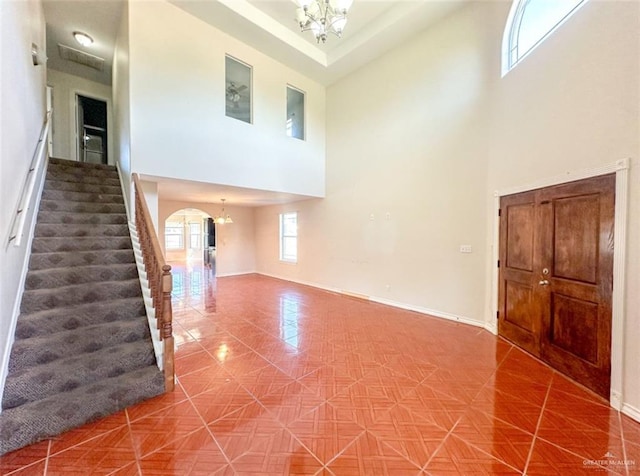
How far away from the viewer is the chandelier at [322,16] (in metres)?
3.28

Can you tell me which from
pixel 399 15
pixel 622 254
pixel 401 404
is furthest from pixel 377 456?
pixel 399 15

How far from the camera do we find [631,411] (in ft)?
6.88

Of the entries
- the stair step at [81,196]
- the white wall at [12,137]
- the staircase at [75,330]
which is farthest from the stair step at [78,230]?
the stair step at [81,196]

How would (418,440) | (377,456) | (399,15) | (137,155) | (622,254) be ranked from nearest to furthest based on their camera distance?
(377,456) → (418,440) → (622,254) → (137,155) → (399,15)

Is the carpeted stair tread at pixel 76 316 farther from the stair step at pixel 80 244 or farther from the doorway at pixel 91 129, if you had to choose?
the doorway at pixel 91 129

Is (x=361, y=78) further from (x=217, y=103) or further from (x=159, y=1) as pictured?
(x=159, y=1)

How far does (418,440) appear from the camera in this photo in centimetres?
186

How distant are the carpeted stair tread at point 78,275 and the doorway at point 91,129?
5481 millimetres

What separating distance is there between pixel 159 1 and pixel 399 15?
3.97 metres

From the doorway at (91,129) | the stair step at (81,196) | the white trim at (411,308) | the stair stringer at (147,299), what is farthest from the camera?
the doorway at (91,129)

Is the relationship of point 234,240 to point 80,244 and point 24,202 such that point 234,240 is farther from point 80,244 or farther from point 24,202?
point 24,202

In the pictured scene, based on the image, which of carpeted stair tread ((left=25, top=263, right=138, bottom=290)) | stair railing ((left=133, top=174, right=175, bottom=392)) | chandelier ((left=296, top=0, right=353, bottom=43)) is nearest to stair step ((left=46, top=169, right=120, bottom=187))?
carpeted stair tread ((left=25, top=263, right=138, bottom=290))

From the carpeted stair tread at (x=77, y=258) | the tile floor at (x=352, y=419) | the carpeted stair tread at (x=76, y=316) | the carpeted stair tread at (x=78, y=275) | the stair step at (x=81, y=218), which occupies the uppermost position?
the stair step at (x=81, y=218)

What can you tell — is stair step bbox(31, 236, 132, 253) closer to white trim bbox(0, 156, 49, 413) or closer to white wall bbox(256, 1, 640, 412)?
white trim bbox(0, 156, 49, 413)
